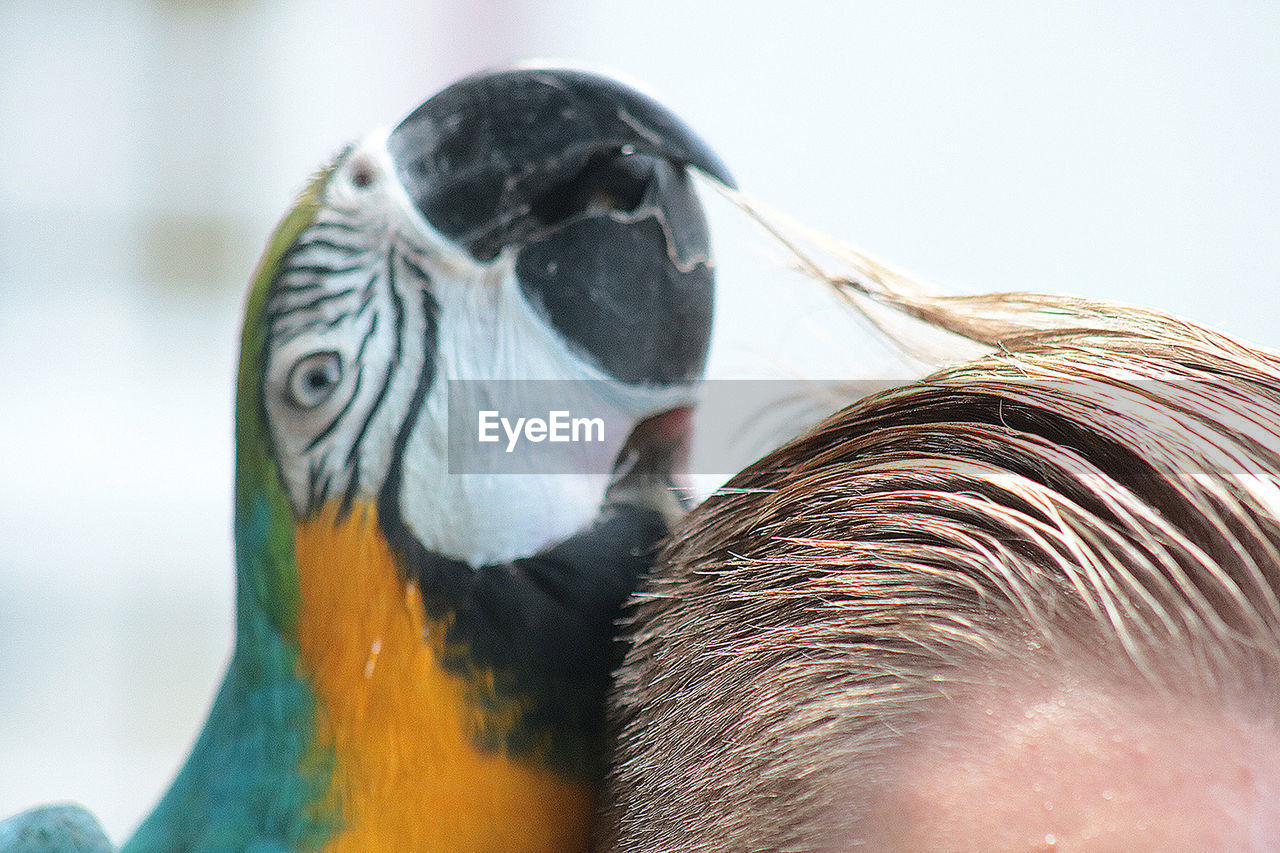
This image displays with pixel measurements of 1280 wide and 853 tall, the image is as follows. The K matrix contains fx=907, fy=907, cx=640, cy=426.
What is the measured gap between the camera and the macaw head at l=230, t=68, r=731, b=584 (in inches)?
17.9

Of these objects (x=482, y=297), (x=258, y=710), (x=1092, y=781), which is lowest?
(x=258, y=710)

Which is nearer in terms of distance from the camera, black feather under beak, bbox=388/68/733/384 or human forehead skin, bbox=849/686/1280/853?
human forehead skin, bbox=849/686/1280/853

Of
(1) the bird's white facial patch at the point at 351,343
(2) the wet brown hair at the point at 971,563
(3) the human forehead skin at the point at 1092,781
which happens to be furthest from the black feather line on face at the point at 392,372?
(3) the human forehead skin at the point at 1092,781

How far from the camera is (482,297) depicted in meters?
0.47

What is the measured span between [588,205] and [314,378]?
0.17 metres

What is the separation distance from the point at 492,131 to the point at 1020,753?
1.21ft

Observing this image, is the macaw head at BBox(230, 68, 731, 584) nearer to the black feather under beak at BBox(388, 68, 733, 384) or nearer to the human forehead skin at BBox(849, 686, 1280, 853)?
the black feather under beak at BBox(388, 68, 733, 384)

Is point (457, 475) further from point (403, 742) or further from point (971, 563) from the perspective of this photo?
point (971, 563)

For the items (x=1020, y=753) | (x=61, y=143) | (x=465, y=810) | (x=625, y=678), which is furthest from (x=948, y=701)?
(x=61, y=143)

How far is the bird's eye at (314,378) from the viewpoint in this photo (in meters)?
0.48

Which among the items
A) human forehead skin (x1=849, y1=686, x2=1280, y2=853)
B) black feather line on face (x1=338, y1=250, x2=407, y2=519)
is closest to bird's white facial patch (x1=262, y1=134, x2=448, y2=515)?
black feather line on face (x1=338, y1=250, x2=407, y2=519)

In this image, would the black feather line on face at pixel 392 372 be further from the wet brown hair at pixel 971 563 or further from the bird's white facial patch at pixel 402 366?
the wet brown hair at pixel 971 563
